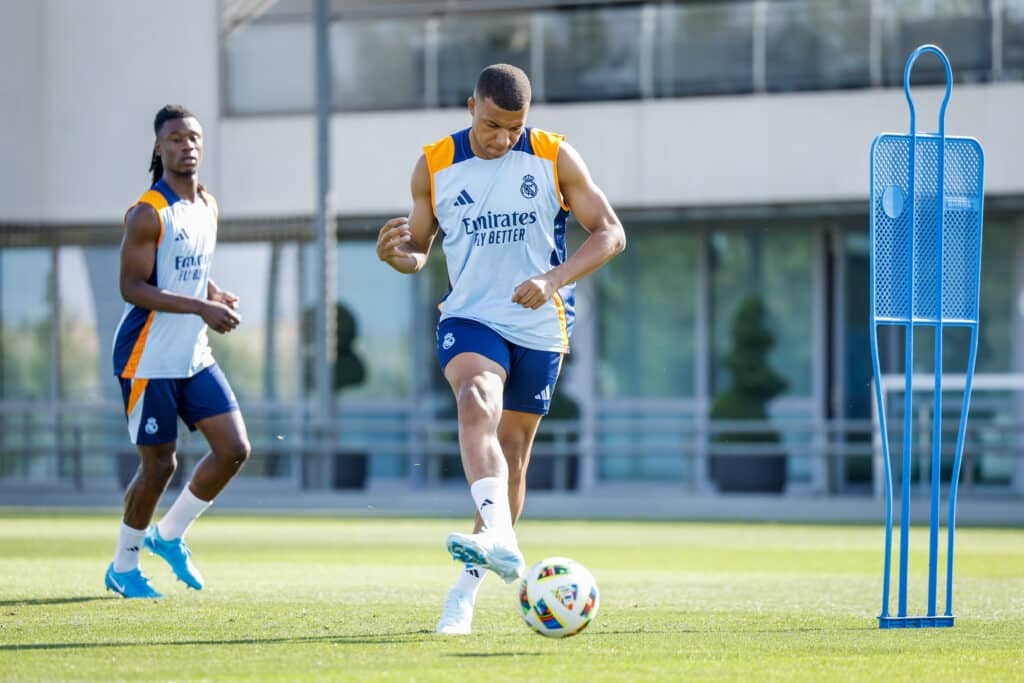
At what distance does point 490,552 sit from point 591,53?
1785 cm

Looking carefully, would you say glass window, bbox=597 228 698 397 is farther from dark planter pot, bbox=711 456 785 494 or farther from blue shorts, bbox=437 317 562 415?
blue shorts, bbox=437 317 562 415

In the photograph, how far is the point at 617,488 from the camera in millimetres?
24266

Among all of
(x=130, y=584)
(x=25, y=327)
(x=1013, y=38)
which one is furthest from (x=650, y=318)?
(x=130, y=584)

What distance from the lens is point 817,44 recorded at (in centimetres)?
2234

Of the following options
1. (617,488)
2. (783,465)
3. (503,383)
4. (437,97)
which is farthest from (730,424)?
(503,383)

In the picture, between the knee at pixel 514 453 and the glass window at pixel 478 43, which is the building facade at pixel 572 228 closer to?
the glass window at pixel 478 43

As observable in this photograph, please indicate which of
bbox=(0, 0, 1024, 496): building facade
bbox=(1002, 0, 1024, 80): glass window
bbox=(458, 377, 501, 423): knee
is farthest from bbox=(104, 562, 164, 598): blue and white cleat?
bbox=(1002, 0, 1024, 80): glass window

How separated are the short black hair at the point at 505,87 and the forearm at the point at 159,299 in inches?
87.2

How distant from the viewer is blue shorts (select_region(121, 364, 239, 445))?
329 inches

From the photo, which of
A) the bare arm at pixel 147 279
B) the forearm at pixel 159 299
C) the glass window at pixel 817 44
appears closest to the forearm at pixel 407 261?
the bare arm at pixel 147 279

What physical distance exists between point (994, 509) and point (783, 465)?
3.48 metres

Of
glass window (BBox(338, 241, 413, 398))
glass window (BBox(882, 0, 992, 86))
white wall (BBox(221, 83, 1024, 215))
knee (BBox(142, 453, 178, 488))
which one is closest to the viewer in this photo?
knee (BBox(142, 453, 178, 488))

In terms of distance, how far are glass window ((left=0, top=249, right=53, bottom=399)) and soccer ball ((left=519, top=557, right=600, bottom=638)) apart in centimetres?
2113

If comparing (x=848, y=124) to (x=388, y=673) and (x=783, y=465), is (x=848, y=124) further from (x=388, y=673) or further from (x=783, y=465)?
(x=388, y=673)
